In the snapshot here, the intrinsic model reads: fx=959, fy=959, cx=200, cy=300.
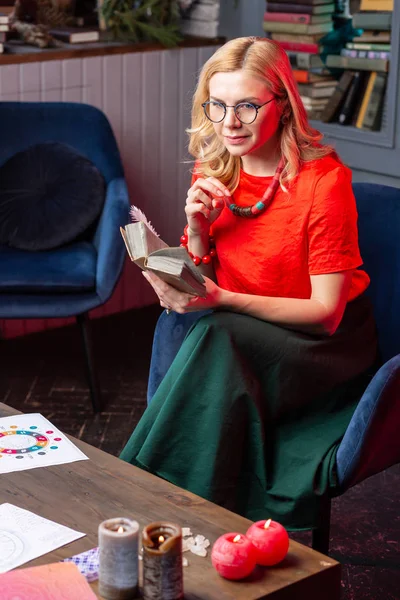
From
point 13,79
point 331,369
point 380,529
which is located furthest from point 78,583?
point 13,79

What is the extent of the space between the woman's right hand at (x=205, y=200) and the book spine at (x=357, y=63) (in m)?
1.94

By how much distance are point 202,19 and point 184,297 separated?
2.83m

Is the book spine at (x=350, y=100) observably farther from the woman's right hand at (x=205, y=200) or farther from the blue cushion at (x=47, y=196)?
the woman's right hand at (x=205, y=200)

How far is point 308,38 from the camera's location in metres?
4.34

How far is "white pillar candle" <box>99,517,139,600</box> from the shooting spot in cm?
148

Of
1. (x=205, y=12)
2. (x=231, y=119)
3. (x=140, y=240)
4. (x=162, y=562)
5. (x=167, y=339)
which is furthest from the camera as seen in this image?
(x=205, y=12)

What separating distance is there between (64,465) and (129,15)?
2.91 m

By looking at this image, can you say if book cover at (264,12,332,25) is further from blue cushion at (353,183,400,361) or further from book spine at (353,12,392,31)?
blue cushion at (353,183,400,361)

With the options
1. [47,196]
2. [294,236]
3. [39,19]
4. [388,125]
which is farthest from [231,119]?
[39,19]

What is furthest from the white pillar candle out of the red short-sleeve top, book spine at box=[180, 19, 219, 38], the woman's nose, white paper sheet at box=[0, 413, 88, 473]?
book spine at box=[180, 19, 219, 38]

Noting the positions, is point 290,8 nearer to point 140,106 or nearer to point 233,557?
point 140,106

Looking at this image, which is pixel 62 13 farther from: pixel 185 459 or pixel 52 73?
pixel 185 459

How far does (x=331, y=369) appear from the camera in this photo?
91.6 inches

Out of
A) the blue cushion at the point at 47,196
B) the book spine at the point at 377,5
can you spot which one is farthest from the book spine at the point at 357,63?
the blue cushion at the point at 47,196
